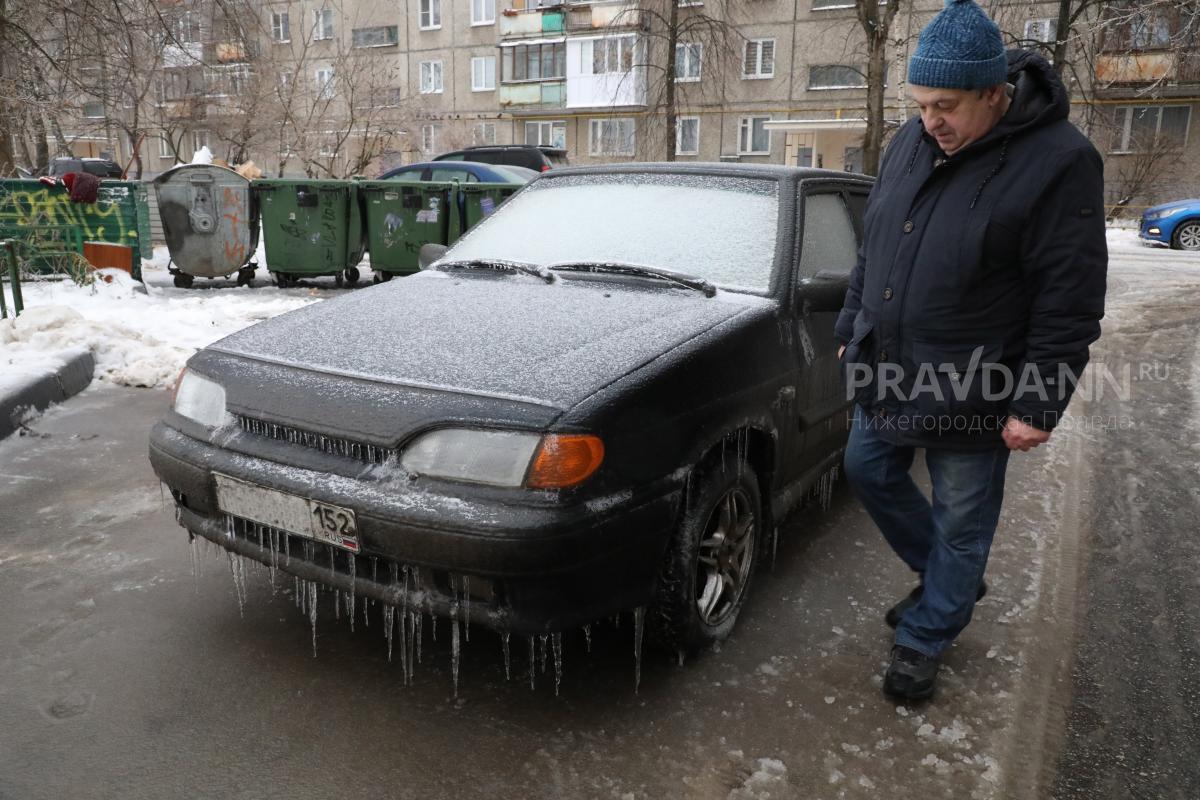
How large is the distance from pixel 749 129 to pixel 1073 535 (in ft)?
110

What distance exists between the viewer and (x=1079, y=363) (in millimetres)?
2299

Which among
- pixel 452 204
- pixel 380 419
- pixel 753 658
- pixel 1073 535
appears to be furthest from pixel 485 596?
pixel 452 204

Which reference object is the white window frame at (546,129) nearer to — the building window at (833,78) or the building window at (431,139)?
the building window at (431,139)

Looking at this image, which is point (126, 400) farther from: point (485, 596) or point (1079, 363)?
point (1079, 363)

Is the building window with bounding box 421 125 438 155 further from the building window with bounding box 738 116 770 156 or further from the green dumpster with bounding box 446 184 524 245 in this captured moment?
the green dumpster with bounding box 446 184 524 245

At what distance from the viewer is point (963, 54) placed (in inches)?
87.7

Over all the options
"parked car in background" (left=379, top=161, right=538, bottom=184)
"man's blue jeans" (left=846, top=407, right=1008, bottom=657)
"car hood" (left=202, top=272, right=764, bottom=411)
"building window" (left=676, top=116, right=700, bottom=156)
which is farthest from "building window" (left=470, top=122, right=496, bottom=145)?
"man's blue jeans" (left=846, top=407, right=1008, bottom=657)

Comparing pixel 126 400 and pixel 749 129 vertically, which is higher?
pixel 749 129

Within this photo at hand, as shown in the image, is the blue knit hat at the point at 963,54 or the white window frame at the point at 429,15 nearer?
the blue knit hat at the point at 963,54

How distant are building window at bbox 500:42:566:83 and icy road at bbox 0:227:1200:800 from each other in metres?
36.9

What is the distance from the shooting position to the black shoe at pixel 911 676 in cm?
263

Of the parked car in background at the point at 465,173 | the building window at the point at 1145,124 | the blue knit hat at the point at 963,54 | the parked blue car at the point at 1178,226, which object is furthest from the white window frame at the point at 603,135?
the blue knit hat at the point at 963,54

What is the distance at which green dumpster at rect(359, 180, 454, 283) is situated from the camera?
38.3 ft

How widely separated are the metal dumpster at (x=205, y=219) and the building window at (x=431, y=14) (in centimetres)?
3393
